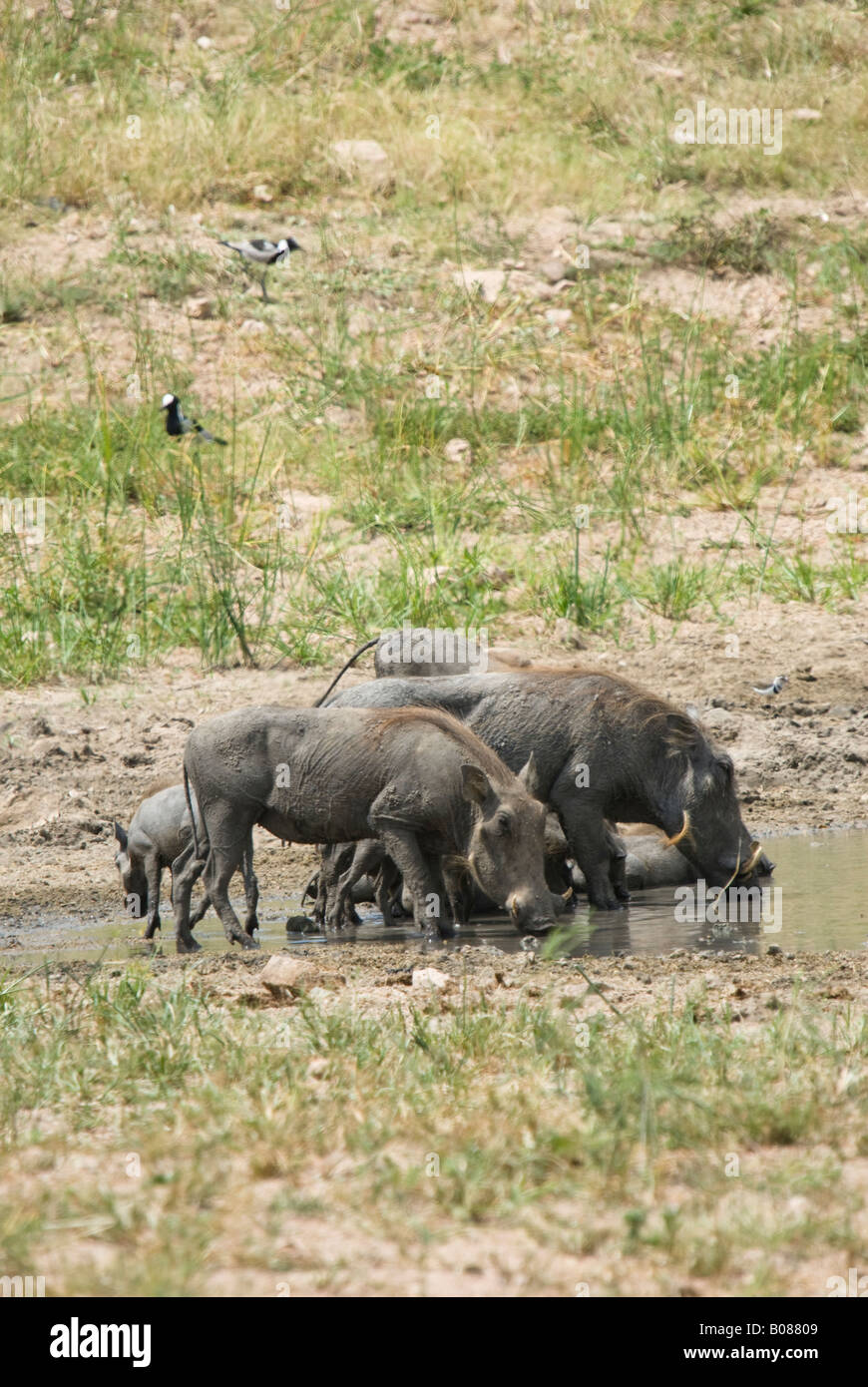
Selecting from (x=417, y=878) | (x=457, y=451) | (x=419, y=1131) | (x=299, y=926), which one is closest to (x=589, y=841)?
(x=417, y=878)

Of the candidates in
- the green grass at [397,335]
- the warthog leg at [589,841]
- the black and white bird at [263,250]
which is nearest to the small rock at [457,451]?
the green grass at [397,335]

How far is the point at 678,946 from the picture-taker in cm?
633

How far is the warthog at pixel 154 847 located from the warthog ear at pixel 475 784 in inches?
39.6

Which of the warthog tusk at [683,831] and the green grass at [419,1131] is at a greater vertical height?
the green grass at [419,1131]

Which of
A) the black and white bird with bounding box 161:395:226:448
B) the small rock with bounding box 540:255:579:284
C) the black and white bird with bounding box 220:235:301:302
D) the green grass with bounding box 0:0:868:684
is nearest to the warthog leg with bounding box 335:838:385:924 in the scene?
the green grass with bounding box 0:0:868:684

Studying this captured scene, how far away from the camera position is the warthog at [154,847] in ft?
24.0

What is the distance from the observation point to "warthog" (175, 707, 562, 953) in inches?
262

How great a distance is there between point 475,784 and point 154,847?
162cm

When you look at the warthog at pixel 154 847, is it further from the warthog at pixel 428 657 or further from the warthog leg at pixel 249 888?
the warthog at pixel 428 657

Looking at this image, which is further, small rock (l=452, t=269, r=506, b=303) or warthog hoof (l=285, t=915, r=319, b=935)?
small rock (l=452, t=269, r=506, b=303)

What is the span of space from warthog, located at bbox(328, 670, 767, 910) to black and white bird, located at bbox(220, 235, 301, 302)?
709 cm

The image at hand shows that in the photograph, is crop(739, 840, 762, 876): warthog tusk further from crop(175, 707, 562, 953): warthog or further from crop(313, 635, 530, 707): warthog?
crop(313, 635, 530, 707): warthog

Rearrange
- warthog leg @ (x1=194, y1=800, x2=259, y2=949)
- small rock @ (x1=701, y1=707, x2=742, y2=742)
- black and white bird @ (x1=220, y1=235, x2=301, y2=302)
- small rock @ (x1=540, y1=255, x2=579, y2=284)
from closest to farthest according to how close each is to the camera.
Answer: warthog leg @ (x1=194, y1=800, x2=259, y2=949) → small rock @ (x1=701, y1=707, x2=742, y2=742) → black and white bird @ (x1=220, y1=235, x2=301, y2=302) → small rock @ (x1=540, y1=255, x2=579, y2=284)

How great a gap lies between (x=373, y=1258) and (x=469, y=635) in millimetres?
7106
